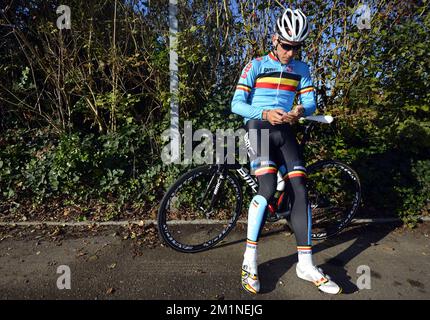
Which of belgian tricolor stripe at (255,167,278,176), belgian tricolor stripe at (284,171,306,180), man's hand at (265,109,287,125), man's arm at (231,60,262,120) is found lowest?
belgian tricolor stripe at (284,171,306,180)

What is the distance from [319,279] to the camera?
8.36 feet

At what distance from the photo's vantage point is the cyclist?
2.66 meters

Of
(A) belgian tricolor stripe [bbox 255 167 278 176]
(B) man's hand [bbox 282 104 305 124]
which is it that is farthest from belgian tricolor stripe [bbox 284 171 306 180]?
(B) man's hand [bbox 282 104 305 124]

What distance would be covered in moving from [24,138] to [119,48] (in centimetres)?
216

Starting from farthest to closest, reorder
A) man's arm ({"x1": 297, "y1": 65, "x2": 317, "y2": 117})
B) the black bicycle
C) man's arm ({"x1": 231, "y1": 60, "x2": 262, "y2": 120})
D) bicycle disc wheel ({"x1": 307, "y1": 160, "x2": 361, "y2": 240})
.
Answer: bicycle disc wheel ({"x1": 307, "y1": 160, "x2": 361, "y2": 240}), the black bicycle, man's arm ({"x1": 297, "y1": 65, "x2": 317, "y2": 117}), man's arm ({"x1": 231, "y1": 60, "x2": 262, "y2": 120})

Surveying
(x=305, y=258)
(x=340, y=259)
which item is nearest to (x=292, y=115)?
(x=305, y=258)

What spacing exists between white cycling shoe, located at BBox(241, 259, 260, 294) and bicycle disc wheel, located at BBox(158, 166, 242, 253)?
688mm

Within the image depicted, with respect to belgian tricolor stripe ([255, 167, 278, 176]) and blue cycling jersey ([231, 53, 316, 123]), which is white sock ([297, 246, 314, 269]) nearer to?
belgian tricolor stripe ([255, 167, 278, 176])

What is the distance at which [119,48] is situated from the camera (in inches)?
164

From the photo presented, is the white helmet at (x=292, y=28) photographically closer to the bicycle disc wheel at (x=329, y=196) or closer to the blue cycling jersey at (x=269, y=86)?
the blue cycling jersey at (x=269, y=86)

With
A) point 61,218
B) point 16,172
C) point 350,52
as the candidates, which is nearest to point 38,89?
point 16,172

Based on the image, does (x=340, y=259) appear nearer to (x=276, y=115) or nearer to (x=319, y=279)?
(x=319, y=279)

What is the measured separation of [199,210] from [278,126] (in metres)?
1.42

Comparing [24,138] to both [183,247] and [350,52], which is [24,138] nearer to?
[183,247]
